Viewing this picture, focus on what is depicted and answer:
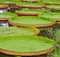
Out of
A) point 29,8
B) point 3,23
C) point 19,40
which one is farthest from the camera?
point 29,8

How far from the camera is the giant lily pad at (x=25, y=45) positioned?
7.32 feet

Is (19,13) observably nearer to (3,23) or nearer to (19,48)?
Answer: (3,23)

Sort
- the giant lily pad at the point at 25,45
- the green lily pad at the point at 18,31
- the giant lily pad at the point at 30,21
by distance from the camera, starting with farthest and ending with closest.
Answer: the giant lily pad at the point at 30,21, the green lily pad at the point at 18,31, the giant lily pad at the point at 25,45

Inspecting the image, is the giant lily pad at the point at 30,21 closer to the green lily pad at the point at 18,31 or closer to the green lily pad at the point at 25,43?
the green lily pad at the point at 18,31

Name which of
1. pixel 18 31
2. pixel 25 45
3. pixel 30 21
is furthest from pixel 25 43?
pixel 30 21

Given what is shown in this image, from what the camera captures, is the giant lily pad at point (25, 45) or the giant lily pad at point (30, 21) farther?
the giant lily pad at point (30, 21)

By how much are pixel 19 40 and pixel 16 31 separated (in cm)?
44

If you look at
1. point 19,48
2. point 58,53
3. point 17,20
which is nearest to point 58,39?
point 58,53

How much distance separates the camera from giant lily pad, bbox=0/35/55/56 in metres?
2.23

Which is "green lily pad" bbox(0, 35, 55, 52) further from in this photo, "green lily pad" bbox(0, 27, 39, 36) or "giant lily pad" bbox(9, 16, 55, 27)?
"giant lily pad" bbox(9, 16, 55, 27)

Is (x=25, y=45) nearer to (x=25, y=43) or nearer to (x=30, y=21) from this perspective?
(x=25, y=43)

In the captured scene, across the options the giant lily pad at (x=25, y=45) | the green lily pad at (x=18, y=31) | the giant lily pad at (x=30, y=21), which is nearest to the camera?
the giant lily pad at (x=25, y=45)

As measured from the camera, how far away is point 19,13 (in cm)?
419

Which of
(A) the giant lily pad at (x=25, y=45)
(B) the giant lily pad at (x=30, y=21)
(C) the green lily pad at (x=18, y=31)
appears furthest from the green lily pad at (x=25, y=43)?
(B) the giant lily pad at (x=30, y=21)
